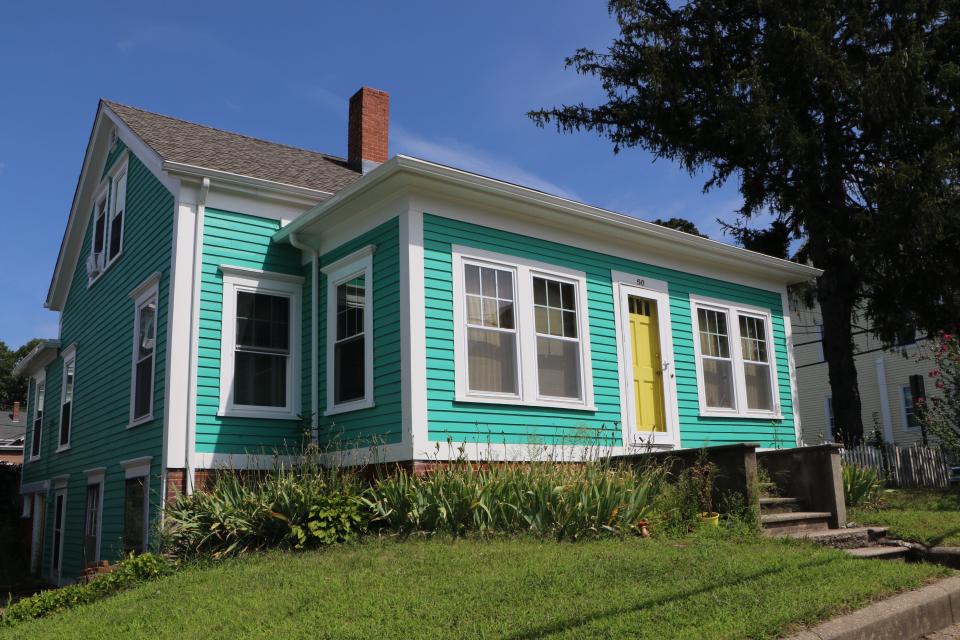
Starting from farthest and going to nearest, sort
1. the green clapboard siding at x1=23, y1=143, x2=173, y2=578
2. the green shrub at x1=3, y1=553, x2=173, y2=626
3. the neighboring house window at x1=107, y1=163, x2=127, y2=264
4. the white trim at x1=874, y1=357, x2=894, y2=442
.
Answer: the white trim at x1=874, y1=357, x2=894, y2=442
the neighboring house window at x1=107, y1=163, x2=127, y2=264
the green clapboard siding at x1=23, y1=143, x2=173, y2=578
the green shrub at x1=3, y1=553, x2=173, y2=626

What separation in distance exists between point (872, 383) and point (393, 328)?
2347cm

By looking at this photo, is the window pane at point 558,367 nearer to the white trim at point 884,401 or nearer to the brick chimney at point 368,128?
the brick chimney at point 368,128

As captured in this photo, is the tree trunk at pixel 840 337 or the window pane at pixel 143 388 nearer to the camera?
the window pane at pixel 143 388

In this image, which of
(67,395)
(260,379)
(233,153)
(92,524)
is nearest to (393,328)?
(260,379)

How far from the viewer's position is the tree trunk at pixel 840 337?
16.3 metres

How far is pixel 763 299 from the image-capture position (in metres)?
13.9

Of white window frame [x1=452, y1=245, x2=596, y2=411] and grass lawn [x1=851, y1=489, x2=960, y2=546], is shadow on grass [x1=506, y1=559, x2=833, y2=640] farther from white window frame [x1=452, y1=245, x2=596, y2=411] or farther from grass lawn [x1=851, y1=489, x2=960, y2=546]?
white window frame [x1=452, y1=245, x2=596, y2=411]

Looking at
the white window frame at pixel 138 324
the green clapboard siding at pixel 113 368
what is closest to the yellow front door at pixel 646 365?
the green clapboard siding at pixel 113 368

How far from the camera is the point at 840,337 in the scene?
16.7 m

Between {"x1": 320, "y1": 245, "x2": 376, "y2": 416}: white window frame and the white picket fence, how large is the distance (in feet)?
26.9

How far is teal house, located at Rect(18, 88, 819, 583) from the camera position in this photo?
383 inches

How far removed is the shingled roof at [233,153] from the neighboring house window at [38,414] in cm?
839

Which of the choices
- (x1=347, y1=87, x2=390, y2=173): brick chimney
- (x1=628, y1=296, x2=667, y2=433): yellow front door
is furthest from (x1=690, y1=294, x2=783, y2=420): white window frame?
(x1=347, y1=87, x2=390, y2=173): brick chimney

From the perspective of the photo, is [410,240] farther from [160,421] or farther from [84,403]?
[84,403]
